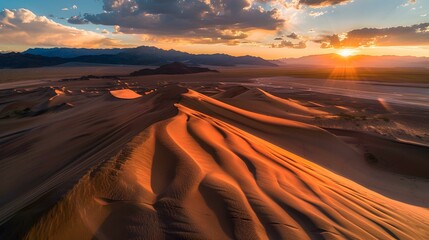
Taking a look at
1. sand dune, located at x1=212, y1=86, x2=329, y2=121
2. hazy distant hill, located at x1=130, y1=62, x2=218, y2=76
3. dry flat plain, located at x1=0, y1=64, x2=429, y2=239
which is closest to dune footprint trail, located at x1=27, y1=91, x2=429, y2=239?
dry flat plain, located at x1=0, y1=64, x2=429, y2=239

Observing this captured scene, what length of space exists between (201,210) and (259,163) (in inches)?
84.4

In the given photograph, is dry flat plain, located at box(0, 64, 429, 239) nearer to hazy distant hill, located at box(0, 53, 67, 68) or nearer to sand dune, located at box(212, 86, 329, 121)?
sand dune, located at box(212, 86, 329, 121)

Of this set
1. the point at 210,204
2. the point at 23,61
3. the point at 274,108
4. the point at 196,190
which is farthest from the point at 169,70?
the point at 23,61

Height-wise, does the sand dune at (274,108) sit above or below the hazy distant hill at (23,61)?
above

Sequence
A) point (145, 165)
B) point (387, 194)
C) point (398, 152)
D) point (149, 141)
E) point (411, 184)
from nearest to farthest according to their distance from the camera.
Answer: point (145, 165) < point (149, 141) < point (387, 194) < point (411, 184) < point (398, 152)

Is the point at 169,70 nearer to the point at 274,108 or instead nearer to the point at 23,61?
the point at 274,108

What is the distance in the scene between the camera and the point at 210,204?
3354mm

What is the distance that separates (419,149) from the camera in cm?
938

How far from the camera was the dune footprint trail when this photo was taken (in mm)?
2832

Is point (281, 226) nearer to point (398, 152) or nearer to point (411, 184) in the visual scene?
point (411, 184)

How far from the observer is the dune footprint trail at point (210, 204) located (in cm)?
283

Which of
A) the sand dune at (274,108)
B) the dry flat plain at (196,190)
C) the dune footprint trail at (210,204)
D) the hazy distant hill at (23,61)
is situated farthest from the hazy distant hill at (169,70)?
the hazy distant hill at (23,61)

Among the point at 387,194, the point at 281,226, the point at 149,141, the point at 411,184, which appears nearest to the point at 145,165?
the point at 149,141

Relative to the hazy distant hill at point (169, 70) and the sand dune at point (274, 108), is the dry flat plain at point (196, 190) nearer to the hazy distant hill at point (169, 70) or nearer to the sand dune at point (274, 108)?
the sand dune at point (274, 108)
